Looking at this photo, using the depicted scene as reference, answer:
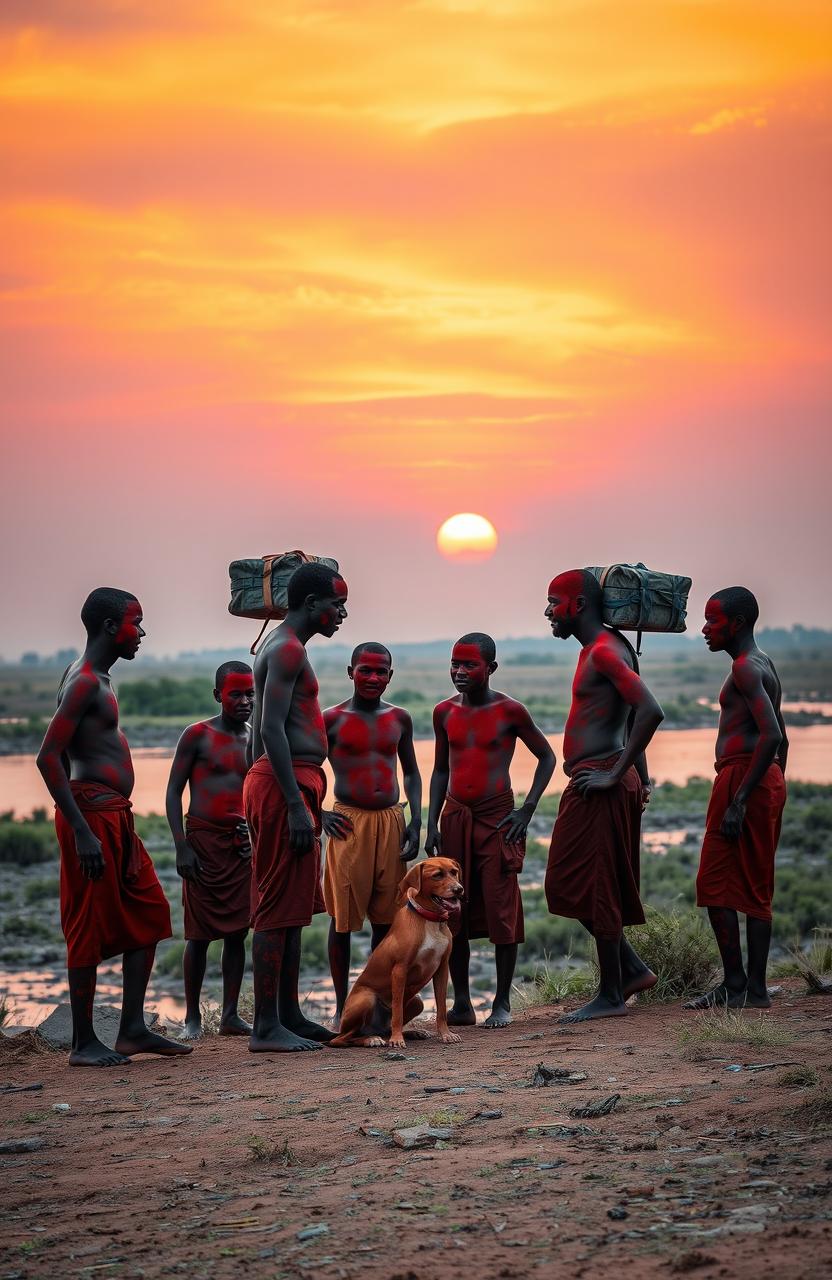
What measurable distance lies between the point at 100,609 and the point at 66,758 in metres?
0.84

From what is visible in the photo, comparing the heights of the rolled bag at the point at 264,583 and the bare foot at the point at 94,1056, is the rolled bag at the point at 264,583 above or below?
above

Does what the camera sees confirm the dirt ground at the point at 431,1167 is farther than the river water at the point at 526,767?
No

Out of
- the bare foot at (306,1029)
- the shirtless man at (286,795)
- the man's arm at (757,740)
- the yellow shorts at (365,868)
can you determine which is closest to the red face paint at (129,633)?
the shirtless man at (286,795)

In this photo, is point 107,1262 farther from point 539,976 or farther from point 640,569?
point 539,976

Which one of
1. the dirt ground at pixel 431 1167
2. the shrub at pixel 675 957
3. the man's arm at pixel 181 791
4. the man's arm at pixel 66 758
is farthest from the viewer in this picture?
the shrub at pixel 675 957

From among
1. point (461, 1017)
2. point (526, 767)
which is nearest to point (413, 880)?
point (461, 1017)

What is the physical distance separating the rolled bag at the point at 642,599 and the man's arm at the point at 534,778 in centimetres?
81

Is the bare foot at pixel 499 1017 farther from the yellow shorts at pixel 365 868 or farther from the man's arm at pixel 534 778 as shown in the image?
the man's arm at pixel 534 778

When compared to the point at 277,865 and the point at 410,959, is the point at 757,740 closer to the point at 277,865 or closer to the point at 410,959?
the point at 410,959

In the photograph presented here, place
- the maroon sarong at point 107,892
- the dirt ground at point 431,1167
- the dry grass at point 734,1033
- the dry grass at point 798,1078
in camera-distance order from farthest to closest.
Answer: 1. the maroon sarong at point 107,892
2. the dry grass at point 734,1033
3. the dry grass at point 798,1078
4. the dirt ground at point 431,1167

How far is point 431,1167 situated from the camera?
203 inches

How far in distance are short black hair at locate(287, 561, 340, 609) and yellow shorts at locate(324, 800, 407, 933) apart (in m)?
1.33

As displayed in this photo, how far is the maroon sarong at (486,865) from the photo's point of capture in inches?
323

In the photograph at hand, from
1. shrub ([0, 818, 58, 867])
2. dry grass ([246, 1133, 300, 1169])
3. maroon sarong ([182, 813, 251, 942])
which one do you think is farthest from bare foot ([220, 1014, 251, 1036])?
shrub ([0, 818, 58, 867])
